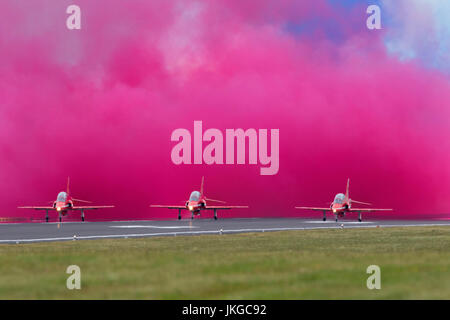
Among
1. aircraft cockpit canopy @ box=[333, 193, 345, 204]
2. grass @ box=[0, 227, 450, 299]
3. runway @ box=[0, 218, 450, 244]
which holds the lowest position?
runway @ box=[0, 218, 450, 244]

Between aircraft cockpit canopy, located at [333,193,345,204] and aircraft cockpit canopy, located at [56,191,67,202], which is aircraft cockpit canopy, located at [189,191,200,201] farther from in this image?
aircraft cockpit canopy, located at [333,193,345,204]

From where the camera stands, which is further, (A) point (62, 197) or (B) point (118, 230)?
(A) point (62, 197)

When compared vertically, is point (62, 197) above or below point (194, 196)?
below

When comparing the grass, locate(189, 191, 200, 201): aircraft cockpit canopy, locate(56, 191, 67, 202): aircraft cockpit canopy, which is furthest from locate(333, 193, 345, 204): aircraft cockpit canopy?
the grass

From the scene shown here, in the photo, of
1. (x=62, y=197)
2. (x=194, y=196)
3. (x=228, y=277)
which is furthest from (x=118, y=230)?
(x=194, y=196)

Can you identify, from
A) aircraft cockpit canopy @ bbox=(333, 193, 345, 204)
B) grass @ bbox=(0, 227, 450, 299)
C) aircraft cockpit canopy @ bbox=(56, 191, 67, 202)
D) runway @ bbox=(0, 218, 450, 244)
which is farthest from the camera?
aircraft cockpit canopy @ bbox=(333, 193, 345, 204)

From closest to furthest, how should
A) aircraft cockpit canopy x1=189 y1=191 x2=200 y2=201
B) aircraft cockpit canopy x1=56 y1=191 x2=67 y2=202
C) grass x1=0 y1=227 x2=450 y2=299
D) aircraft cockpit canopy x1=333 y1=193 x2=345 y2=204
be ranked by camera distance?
grass x1=0 y1=227 x2=450 y2=299
aircraft cockpit canopy x1=56 y1=191 x2=67 y2=202
aircraft cockpit canopy x1=333 y1=193 x2=345 y2=204
aircraft cockpit canopy x1=189 y1=191 x2=200 y2=201

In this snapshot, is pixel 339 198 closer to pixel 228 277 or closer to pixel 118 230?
pixel 118 230

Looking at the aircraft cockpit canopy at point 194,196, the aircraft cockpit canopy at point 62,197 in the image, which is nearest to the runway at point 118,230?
the aircraft cockpit canopy at point 62,197

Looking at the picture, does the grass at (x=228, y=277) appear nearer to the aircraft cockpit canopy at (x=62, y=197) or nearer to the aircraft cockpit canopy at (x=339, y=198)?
the aircraft cockpit canopy at (x=62, y=197)

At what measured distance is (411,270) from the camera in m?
21.5
